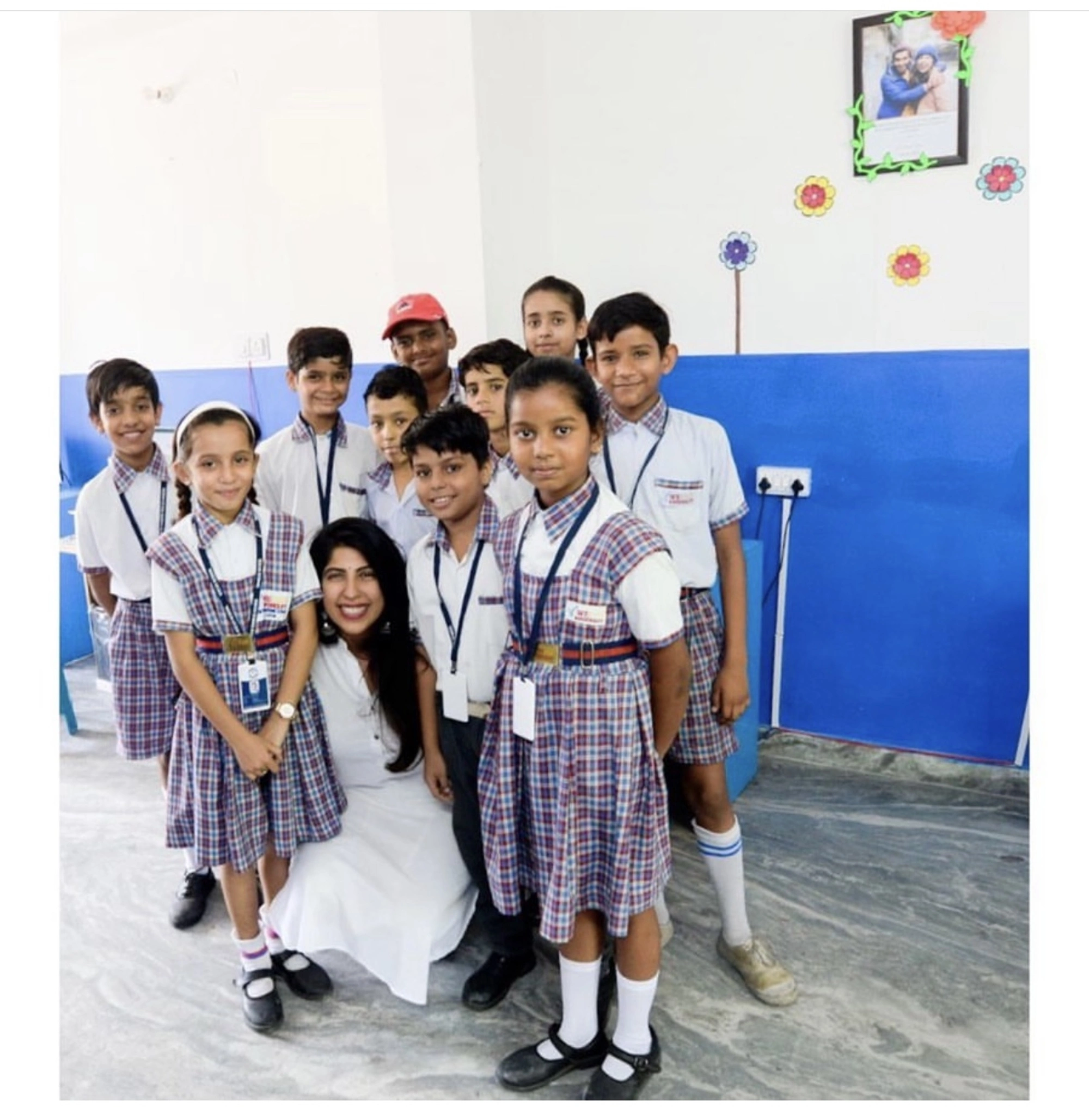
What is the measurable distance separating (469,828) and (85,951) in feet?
3.46

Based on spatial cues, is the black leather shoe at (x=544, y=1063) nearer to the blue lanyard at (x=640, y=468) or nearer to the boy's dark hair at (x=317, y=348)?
the blue lanyard at (x=640, y=468)

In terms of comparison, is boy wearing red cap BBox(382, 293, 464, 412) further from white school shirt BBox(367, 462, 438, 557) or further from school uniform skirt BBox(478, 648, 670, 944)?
school uniform skirt BBox(478, 648, 670, 944)

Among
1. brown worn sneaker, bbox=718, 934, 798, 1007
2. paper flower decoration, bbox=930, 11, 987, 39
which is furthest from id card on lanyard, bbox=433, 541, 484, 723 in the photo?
paper flower decoration, bbox=930, 11, 987, 39

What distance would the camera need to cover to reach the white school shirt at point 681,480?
5.88ft

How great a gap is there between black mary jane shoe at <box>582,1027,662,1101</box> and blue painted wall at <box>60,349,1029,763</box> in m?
1.52

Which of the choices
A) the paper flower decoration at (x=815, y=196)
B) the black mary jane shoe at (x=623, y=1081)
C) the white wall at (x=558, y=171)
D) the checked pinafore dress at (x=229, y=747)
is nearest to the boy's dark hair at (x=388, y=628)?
the checked pinafore dress at (x=229, y=747)

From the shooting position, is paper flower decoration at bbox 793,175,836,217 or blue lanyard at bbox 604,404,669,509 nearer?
blue lanyard at bbox 604,404,669,509

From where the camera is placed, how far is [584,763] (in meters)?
1.48

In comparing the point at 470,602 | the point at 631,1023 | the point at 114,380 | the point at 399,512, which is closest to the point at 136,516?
the point at 114,380

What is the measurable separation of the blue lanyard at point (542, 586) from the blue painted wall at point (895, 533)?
4.81ft

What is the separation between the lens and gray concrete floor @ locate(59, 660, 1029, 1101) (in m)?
1.68

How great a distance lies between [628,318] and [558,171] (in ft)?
4.96

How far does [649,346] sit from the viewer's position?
1725 mm

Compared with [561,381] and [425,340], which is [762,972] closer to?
[561,381]
